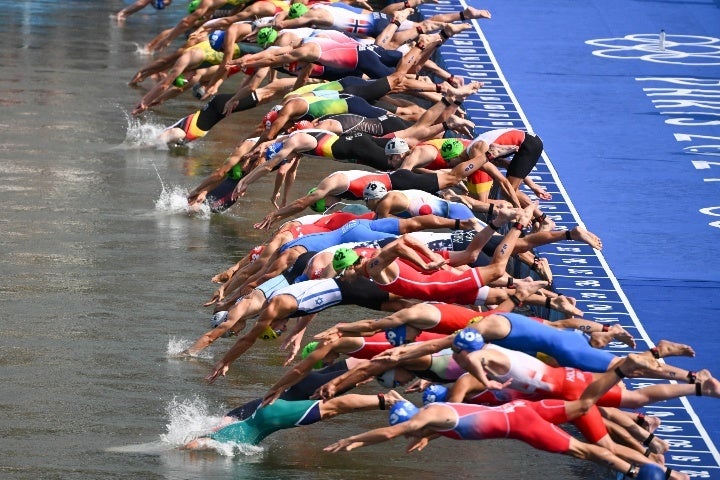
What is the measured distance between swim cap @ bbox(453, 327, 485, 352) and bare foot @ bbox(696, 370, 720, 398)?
1.58 meters

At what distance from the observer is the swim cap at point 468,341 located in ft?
39.5

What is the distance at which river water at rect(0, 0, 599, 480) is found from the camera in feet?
43.6

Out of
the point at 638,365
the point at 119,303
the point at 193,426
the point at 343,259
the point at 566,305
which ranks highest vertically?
the point at 638,365

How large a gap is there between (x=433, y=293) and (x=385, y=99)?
6.52 metres

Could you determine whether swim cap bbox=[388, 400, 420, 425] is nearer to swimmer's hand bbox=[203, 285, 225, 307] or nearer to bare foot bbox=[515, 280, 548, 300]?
bare foot bbox=[515, 280, 548, 300]

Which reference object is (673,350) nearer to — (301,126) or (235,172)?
(301,126)

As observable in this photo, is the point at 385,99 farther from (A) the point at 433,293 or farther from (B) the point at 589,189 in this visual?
(A) the point at 433,293

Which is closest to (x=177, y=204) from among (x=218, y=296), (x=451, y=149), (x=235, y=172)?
(x=235, y=172)

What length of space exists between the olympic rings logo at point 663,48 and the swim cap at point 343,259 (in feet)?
36.4

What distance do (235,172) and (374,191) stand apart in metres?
3.67

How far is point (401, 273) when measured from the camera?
14383 mm

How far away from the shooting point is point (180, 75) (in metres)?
22.5

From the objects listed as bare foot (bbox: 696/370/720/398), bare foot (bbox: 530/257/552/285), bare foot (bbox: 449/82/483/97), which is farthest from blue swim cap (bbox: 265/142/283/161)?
bare foot (bbox: 696/370/720/398)

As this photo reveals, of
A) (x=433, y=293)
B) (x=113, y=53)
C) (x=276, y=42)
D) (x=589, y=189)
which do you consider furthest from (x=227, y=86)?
(x=433, y=293)
